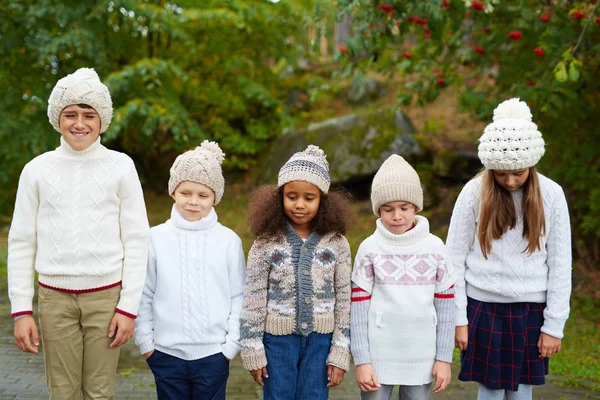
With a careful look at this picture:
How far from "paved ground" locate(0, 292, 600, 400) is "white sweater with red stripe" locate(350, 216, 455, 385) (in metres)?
1.45

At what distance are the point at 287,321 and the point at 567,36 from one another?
3943 millimetres

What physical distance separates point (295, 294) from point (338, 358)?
13.2 inches

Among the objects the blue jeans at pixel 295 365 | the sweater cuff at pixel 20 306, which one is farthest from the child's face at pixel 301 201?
the sweater cuff at pixel 20 306

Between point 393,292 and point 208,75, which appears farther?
point 208,75

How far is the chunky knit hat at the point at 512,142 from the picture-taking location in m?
3.04

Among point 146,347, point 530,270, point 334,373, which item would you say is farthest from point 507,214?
point 146,347

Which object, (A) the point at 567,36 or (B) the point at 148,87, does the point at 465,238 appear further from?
(B) the point at 148,87

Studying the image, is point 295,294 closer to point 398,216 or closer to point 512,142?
point 398,216

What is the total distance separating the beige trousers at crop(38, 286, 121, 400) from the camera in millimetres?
2875

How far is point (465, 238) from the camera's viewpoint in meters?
3.26

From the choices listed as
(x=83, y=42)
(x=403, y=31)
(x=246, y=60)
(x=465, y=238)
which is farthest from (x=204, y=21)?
(x=465, y=238)

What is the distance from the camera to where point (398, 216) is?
→ 119 inches

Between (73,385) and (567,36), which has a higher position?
(567,36)

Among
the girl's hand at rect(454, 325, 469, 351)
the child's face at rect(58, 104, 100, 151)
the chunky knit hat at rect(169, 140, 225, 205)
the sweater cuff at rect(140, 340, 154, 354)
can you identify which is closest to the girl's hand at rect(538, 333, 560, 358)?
the girl's hand at rect(454, 325, 469, 351)
